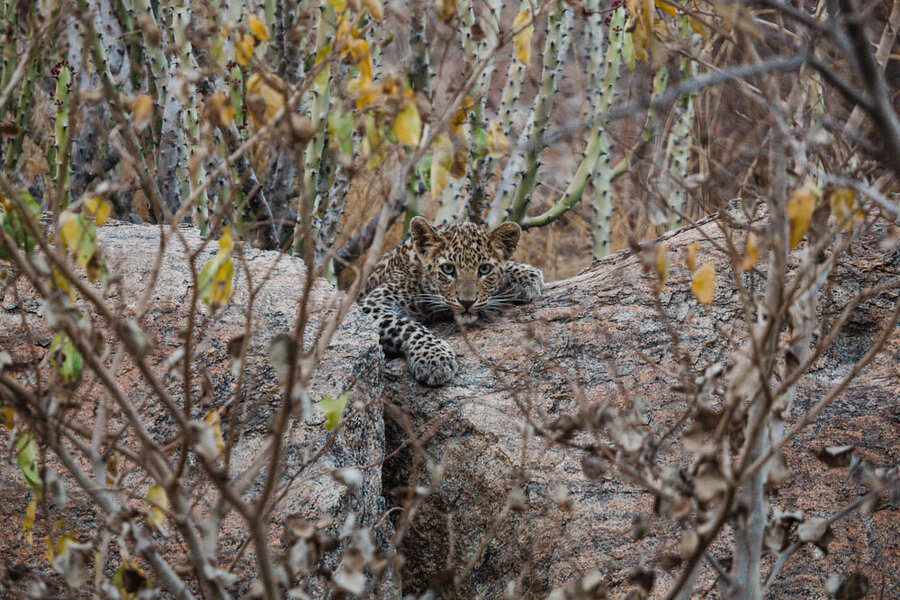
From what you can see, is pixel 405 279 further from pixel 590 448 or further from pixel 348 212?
pixel 590 448

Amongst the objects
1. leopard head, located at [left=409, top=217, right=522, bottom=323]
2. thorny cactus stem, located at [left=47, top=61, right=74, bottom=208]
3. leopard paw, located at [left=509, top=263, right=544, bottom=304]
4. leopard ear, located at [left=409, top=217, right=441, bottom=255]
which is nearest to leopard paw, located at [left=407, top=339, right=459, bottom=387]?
leopard head, located at [left=409, top=217, right=522, bottom=323]

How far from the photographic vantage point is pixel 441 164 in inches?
98.9

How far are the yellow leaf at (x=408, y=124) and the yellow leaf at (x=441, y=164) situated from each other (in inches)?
9.3

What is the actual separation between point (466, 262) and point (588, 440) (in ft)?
6.21

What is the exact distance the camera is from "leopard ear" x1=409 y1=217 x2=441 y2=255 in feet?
21.5

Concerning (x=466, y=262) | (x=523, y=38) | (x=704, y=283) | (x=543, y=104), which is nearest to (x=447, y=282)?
(x=466, y=262)

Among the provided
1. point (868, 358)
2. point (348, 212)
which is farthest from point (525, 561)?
point (348, 212)

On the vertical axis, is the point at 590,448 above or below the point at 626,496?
above

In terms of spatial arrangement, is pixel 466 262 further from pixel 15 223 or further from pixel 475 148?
pixel 15 223

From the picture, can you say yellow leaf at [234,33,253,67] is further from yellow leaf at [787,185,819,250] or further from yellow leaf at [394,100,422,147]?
yellow leaf at [787,185,819,250]

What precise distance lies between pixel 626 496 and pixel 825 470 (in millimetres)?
877

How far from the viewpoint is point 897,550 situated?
4156mm

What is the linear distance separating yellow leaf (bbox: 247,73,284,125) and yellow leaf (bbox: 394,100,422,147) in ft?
1.02

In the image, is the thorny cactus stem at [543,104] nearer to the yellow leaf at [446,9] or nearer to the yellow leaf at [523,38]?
the yellow leaf at [523,38]
